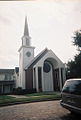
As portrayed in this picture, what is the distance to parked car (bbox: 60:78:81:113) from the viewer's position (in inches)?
156

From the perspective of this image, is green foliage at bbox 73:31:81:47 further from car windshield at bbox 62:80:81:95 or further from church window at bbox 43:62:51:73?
car windshield at bbox 62:80:81:95

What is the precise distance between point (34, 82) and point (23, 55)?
934cm

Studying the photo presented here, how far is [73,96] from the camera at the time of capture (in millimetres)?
4238

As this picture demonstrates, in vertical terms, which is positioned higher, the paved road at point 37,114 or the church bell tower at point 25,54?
the church bell tower at point 25,54

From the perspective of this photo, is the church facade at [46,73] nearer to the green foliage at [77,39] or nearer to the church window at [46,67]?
the church window at [46,67]

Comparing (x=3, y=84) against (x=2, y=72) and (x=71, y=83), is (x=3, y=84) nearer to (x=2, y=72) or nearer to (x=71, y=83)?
(x=2, y=72)

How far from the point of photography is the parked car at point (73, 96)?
3959 millimetres

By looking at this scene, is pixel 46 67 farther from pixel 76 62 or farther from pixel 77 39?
pixel 77 39

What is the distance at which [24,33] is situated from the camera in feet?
101

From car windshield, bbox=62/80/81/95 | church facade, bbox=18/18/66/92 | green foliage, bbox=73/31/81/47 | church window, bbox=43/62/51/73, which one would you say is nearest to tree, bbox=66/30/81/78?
green foliage, bbox=73/31/81/47

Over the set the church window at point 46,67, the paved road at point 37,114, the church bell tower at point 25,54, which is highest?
the church bell tower at point 25,54

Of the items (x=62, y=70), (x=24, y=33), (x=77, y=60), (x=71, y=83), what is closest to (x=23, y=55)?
(x=24, y=33)

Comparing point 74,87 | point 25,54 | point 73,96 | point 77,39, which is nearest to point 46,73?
point 25,54

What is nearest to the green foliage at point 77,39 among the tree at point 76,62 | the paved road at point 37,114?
the tree at point 76,62
